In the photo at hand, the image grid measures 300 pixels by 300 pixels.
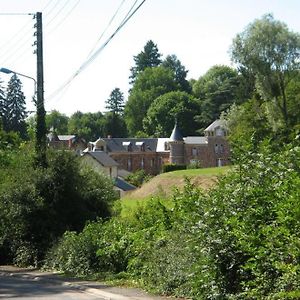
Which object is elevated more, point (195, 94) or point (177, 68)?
point (177, 68)

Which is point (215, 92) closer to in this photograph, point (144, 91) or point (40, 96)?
point (144, 91)

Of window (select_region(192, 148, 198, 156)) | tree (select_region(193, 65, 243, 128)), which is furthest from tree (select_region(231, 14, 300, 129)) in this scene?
window (select_region(192, 148, 198, 156))

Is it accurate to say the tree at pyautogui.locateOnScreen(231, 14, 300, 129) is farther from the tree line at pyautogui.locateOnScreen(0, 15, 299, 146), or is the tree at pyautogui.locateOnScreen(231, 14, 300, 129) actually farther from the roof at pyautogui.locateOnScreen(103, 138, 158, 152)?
the roof at pyautogui.locateOnScreen(103, 138, 158, 152)

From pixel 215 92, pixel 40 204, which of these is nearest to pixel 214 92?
pixel 215 92

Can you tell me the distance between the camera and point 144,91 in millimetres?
140250

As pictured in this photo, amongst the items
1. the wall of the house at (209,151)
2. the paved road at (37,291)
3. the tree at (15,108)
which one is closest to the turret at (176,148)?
the wall of the house at (209,151)

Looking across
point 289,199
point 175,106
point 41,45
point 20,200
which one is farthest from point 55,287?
point 175,106

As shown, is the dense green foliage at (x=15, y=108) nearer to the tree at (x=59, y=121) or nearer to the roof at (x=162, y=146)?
the roof at (x=162, y=146)

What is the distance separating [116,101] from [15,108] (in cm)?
6357

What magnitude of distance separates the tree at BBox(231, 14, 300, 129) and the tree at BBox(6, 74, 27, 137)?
4568cm

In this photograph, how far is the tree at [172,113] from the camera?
126 metres

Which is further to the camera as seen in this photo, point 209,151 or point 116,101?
point 116,101

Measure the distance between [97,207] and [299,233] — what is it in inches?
670

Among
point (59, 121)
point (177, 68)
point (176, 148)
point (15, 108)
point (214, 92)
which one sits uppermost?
point (177, 68)
